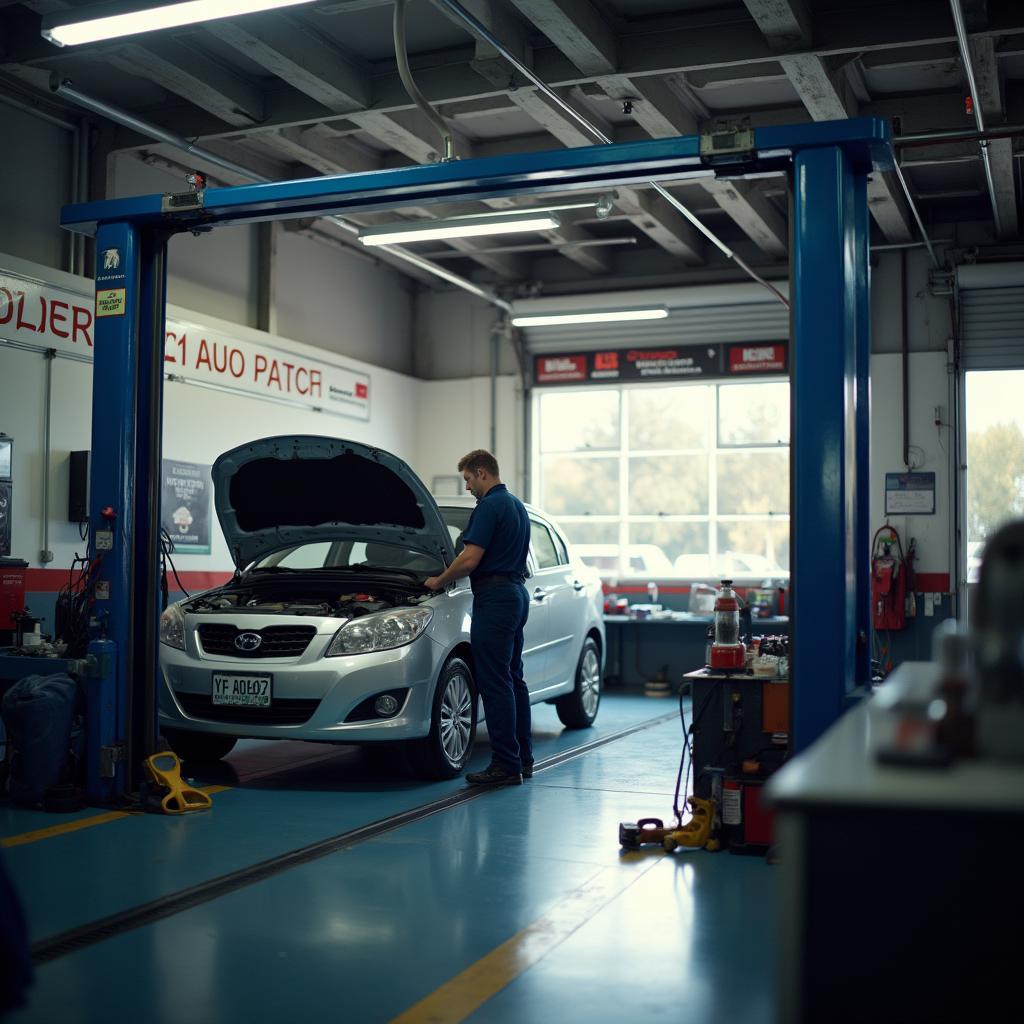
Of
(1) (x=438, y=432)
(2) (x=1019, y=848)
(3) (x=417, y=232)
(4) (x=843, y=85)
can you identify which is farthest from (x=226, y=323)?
(2) (x=1019, y=848)

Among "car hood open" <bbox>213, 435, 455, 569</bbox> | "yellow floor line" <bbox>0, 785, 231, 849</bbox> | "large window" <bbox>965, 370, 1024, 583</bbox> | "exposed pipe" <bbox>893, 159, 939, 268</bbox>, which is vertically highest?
"exposed pipe" <bbox>893, 159, 939, 268</bbox>

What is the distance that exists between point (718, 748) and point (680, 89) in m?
5.61

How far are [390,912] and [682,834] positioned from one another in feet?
5.01

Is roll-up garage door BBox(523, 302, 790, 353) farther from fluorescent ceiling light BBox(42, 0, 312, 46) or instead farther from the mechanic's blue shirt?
fluorescent ceiling light BBox(42, 0, 312, 46)

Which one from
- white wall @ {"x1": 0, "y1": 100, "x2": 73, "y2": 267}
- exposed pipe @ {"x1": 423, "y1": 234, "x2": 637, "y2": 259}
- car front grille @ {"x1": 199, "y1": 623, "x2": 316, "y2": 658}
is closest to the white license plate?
car front grille @ {"x1": 199, "y1": 623, "x2": 316, "y2": 658}

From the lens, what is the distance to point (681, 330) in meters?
13.1

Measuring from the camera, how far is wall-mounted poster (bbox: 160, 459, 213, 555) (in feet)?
31.7

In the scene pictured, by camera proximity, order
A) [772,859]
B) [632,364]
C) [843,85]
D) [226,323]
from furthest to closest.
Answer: [632,364]
[226,323]
[843,85]
[772,859]

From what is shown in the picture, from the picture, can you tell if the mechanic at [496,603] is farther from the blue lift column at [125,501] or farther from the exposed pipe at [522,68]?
the exposed pipe at [522,68]

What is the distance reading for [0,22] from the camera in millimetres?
7773

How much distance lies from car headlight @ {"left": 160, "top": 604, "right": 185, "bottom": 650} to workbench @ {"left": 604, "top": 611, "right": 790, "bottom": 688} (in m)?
6.13

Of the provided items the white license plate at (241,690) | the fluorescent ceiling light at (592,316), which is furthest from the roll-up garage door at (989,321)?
the white license plate at (241,690)

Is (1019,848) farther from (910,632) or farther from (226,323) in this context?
(910,632)

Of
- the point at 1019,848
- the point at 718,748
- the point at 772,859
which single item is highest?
the point at 1019,848
